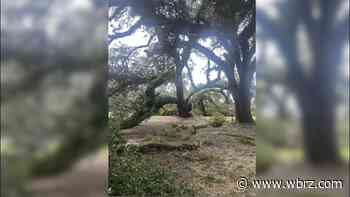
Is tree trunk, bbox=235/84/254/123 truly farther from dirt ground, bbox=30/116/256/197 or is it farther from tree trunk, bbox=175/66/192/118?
tree trunk, bbox=175/66/192/118

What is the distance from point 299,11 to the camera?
2734 millimetres

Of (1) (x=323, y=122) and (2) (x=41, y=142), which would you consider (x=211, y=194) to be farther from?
(2) (x=41, y=142)

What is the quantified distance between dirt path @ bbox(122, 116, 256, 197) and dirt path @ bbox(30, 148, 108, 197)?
0.60 meters

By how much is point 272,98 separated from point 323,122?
1.31 ft

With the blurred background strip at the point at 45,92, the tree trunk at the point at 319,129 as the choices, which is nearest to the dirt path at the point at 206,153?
the tree trunk at the point at 319,129

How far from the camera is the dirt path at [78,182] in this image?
2.44 m

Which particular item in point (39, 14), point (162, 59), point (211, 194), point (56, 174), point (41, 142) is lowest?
point (211, 194)

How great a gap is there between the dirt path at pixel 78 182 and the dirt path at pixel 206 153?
599 mm

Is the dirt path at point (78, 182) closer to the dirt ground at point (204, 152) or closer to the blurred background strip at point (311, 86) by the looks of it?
the dirt ground at point (204, 152)

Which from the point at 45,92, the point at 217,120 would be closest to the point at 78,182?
the point at 45,92

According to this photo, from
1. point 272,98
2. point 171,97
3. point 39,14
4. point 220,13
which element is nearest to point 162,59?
point 171,97

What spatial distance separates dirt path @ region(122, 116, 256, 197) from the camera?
3.32 metres

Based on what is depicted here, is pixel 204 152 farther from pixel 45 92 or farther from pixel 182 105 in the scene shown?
pixel 45 92

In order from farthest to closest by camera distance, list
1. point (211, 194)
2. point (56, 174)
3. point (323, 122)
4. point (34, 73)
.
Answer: point (211, 194), point (323, 122), point (56, 174), point (34, 73)
